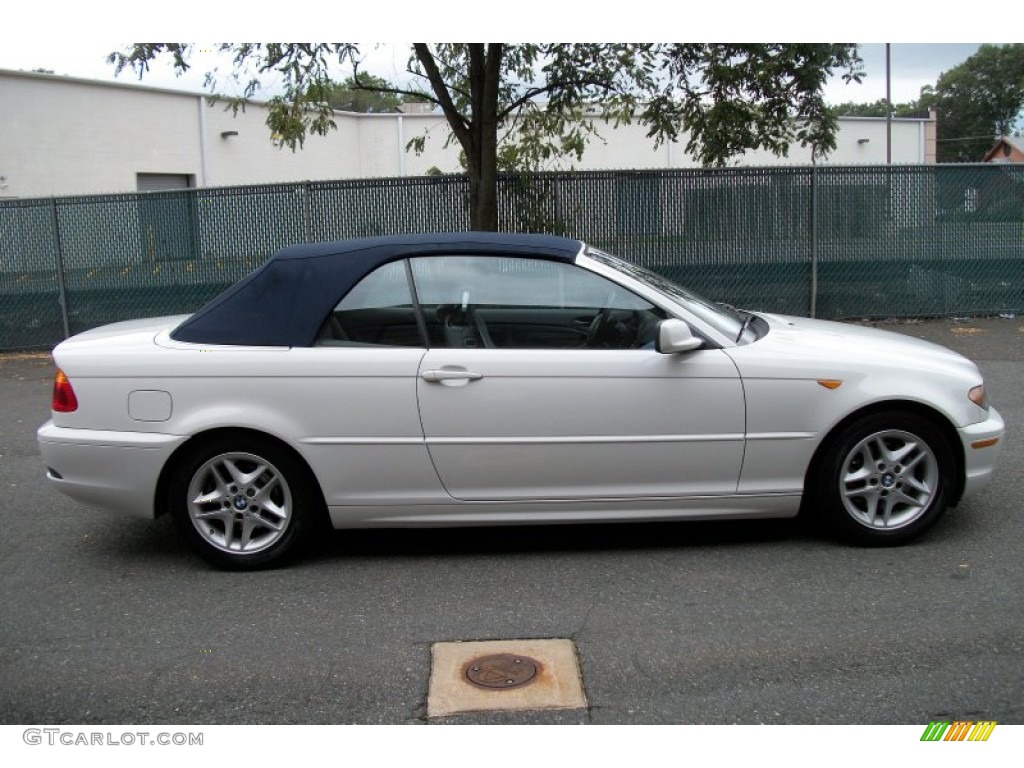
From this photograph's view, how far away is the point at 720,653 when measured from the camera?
3758 mm

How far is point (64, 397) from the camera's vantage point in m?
4.76

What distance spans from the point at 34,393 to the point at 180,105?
18.0m

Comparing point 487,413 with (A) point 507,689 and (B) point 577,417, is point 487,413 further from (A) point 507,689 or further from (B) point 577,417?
(A) point 507,689

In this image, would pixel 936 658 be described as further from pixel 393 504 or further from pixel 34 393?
pixel 34 393

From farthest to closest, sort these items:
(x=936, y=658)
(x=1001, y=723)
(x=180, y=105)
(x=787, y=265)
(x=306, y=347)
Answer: (x=180, y=105)
(x=787, y=265)
(x=306, y=347)
(x=936, y=658)
(x=1001, y=723)

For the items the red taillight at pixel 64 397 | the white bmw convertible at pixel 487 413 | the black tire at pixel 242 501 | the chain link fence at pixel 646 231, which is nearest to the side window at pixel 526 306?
the white bmw convertible at pixel 487 413

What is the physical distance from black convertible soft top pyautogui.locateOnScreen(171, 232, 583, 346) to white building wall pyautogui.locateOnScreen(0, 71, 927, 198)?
13684 mm

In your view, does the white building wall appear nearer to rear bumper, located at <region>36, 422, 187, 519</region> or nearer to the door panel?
the door panel

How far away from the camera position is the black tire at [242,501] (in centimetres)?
467

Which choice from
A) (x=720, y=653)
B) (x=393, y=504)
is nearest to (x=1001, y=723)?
(x=720, y=653)

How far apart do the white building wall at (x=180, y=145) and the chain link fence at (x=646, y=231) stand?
5.90 metres

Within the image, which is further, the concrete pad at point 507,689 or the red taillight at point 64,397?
the red taillight at point 64,397

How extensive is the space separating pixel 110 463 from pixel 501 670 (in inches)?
88.5

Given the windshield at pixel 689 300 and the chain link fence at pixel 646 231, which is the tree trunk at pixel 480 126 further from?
the windshield at pixel 689 300
